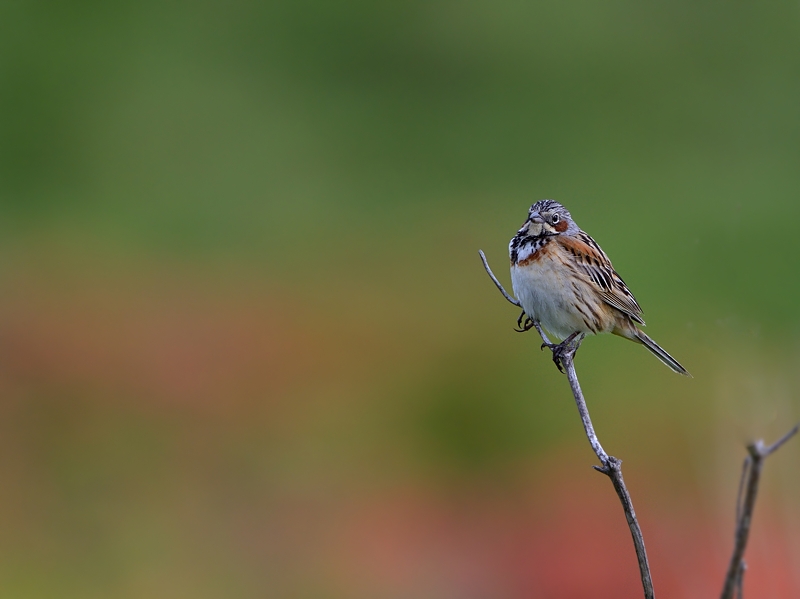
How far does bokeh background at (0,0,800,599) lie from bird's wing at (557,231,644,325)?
641 mm

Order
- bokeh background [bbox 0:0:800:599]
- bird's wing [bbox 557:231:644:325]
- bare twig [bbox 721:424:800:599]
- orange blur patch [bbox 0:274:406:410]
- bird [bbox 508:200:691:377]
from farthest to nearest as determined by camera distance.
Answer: orange blur patch [bbox 0:274:406:410], bokeh background [bbox 0:0:800:599], bird's wing [bbox 557:231:644:325], bird [bbox 508:200:691:377], bare twig [bbox 721:424:800:599]

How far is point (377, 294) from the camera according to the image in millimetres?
10625

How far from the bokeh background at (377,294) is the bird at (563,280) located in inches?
27.7

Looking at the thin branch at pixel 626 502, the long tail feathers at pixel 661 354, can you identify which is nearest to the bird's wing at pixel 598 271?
the long tail feathers at pixel 661 354

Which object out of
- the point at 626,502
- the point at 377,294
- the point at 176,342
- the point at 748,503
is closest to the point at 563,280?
the point at 626,502

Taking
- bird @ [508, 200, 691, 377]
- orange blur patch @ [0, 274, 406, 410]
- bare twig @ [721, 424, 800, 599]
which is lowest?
bare twig @ [721, 424, 800, 599]

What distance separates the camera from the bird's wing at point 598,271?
14.0ft

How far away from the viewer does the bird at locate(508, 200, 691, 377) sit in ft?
13.7

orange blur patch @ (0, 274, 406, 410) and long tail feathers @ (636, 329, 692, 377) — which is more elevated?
orange blur patch @ (0, 274, 406, 410)

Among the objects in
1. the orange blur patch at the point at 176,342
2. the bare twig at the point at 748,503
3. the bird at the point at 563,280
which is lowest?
the bare twig at the point at 748,503

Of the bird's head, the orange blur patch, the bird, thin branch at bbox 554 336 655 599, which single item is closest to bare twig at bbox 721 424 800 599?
thin branch at bbox 554 336 655 599

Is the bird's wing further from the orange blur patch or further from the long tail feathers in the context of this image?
the orange blur patch

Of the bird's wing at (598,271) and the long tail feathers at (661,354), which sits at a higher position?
the bird's wing at (598,271)

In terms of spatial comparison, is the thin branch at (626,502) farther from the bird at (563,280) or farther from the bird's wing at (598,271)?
the bird's wing at (598,271)
